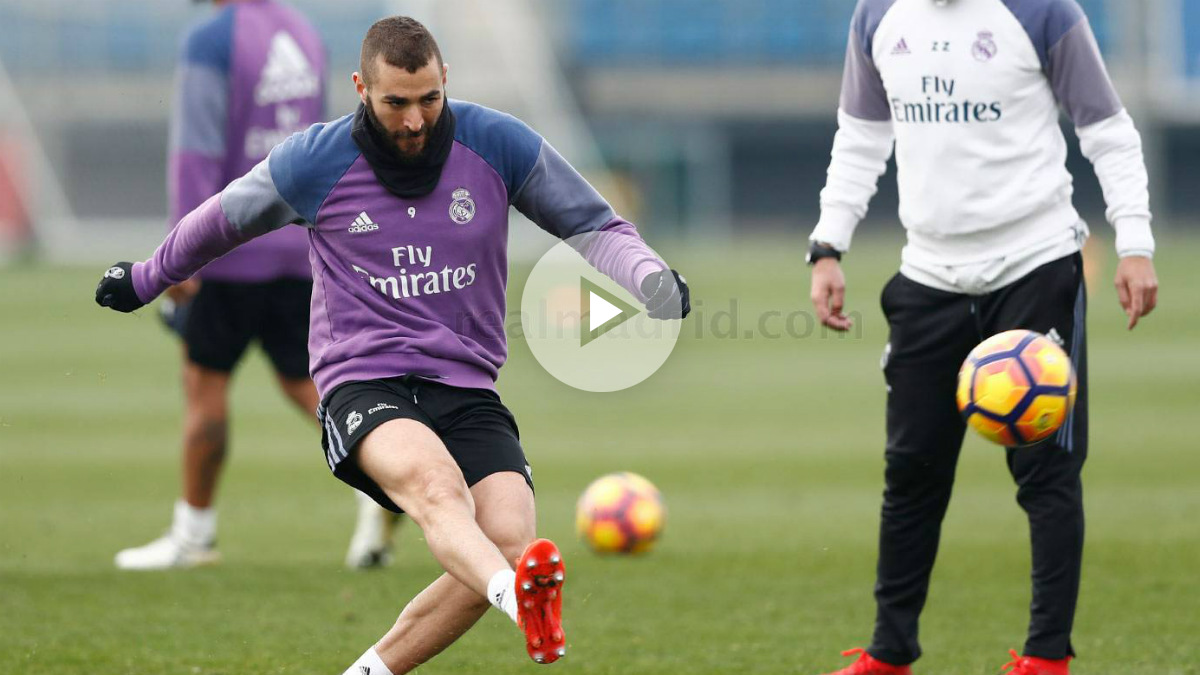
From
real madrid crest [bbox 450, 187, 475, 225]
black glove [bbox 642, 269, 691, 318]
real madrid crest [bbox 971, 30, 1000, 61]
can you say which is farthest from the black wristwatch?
real madrid crest [bbox 450, 187, 475, 225]

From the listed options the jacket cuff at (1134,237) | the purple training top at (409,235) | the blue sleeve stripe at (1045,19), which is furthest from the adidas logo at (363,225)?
the jacket cuff at (1134,237)

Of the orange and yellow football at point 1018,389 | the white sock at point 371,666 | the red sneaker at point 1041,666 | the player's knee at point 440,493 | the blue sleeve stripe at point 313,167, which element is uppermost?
the blue sleeve stripe at point 313,167

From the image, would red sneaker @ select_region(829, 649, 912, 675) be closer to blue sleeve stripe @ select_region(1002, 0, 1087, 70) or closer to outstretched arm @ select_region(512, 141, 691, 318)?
outstretched arm @ select_region(512, 141, 691, 318)

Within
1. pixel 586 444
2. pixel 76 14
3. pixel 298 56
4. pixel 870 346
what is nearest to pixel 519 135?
pixel 298 56

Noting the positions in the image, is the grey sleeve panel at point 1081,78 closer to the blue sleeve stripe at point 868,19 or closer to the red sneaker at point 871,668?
the blue sleeve stripe at point 868,19

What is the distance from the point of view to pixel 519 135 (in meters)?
5.04

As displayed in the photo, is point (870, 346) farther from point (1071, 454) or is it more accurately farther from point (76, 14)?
point (76, 14)

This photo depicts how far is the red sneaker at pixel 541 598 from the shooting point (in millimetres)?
4078

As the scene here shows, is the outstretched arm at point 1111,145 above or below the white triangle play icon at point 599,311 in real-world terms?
above

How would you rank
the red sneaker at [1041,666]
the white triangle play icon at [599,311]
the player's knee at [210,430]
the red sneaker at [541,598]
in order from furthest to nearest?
the player's knee at [210,430] < the white triangle play icon at [599,311] < the red sneaker at [1041,666] < the red sneaker at [541,598]

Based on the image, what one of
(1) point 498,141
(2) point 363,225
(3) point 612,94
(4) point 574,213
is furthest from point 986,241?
(3) point 612,94

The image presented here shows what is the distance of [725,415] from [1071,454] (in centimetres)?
960
